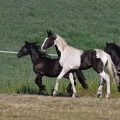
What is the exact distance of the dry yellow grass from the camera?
7812 millimetres

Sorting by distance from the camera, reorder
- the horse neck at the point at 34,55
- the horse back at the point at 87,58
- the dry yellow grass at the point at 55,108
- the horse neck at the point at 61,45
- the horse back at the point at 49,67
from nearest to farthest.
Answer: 1. the dry yellow grass at the point at 55,108
2. the horse back at the point at 87,58
3. the horse neck at the point at 61,45
4. the horse back at the point at 49,67
5. the horse neck at the point at 34,55

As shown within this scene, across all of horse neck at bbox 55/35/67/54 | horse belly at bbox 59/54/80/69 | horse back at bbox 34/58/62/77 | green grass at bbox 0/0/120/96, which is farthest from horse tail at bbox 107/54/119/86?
green grass at bbox 0/0/120/96

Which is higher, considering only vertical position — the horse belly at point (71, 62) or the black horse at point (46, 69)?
the horse belly at point (71, 62)

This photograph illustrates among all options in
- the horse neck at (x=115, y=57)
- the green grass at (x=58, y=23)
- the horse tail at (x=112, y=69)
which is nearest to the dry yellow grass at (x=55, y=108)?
the horse tail at (x=112, y=69)

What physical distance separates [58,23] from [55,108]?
19132mm

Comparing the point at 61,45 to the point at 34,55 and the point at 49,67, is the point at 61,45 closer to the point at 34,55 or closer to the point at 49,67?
the point at 49,67

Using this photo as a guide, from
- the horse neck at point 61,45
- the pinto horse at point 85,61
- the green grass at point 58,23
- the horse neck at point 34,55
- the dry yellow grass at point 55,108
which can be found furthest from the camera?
the green grass at point 58,23

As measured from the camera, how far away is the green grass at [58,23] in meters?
23.4

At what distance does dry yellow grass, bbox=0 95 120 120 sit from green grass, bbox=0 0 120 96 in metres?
8.05

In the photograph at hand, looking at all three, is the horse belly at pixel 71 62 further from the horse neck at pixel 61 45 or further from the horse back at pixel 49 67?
the horse back at pixel 49 67

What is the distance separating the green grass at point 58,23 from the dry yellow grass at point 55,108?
8.05 metres

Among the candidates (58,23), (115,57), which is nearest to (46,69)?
(115,57)

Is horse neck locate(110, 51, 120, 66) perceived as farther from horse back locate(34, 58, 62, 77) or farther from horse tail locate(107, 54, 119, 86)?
horse back locate(34, 58, 62, 77)

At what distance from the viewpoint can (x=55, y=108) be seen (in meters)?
8.80
